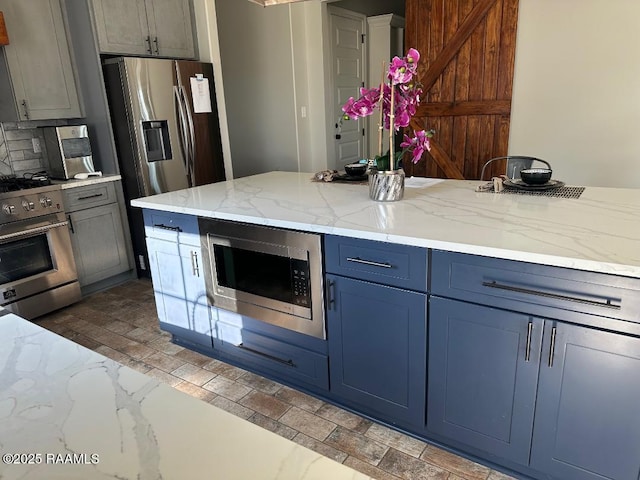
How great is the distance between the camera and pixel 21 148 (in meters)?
3.58

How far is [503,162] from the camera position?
421 cm

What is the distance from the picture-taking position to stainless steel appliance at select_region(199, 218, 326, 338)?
1966 millimetres

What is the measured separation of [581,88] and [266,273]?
10.4ft

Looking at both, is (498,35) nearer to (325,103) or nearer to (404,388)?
(325,103)

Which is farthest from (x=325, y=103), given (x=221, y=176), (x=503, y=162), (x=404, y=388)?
(x=404, y=388)

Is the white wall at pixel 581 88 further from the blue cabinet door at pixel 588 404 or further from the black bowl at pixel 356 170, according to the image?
the blue cabinet door at pixel 588 404

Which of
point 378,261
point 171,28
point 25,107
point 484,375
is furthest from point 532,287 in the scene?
point 171,28

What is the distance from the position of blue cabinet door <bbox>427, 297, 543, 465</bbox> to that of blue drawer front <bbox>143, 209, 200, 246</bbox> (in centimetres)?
128

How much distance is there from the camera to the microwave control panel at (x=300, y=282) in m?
1.98

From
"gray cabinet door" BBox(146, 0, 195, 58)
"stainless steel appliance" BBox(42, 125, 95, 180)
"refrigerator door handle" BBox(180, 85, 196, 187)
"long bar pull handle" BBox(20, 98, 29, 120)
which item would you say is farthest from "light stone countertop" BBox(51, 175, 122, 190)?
"gray cabinet door" BBox(146, 0, 195, 58)

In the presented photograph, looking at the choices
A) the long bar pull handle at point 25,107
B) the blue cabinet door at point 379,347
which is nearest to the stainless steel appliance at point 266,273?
the blue cabinet door at point 379,347

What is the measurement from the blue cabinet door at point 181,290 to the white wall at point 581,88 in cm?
313

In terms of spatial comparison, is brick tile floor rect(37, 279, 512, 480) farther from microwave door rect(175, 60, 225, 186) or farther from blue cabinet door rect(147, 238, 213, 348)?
microwave door rect(175, 60, 225, 186)

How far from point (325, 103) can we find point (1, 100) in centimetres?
318
